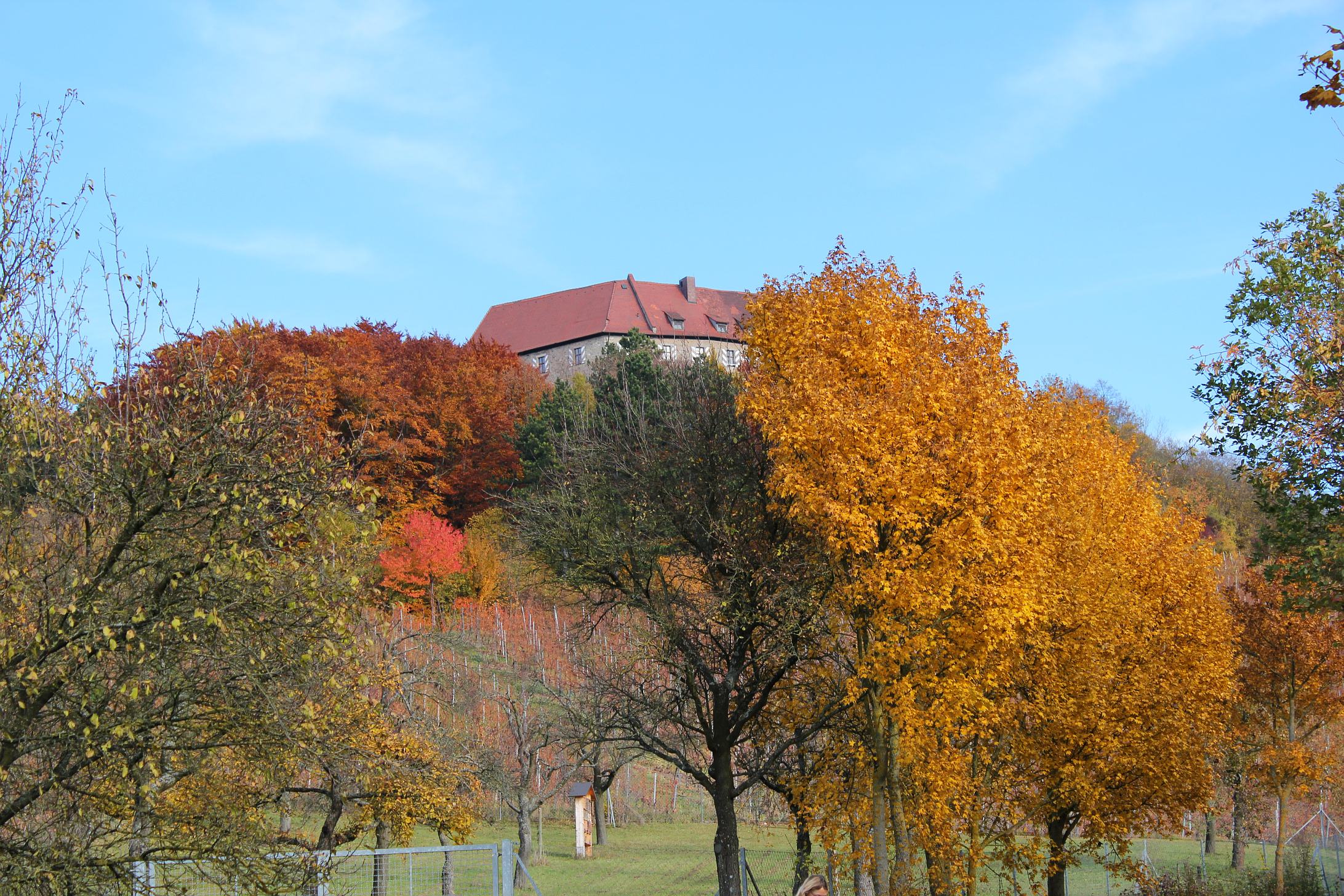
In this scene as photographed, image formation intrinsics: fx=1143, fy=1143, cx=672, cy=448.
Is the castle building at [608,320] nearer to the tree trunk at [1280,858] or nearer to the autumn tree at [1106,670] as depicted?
the tree trunk at [1280,858]

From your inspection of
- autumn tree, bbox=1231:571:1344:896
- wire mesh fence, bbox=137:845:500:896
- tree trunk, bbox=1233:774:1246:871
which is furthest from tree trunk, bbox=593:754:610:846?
autumn tree, bbox=1231:571:1344:896

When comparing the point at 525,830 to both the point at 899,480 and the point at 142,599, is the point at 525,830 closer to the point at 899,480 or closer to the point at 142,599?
the point at 899,480

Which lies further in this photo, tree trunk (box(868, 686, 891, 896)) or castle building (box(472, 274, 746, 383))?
castle building (box(472, 274, 746, 383))

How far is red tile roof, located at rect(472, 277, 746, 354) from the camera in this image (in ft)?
313

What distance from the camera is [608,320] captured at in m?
94.9

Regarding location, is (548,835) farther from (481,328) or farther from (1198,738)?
(481,328)

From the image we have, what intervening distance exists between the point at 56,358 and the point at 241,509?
218cm

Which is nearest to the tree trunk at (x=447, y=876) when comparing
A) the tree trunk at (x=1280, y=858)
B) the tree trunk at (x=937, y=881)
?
the tree trunk at (x=937, y=881)

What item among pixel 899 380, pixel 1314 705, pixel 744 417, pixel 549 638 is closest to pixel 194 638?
pixel 899 380

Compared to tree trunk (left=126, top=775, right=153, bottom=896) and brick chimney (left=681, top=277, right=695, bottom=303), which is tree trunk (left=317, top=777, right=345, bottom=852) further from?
brick chimney (left=681, top=277, right=695, bottom=303)

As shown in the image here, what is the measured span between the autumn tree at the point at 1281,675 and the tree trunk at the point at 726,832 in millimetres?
16098

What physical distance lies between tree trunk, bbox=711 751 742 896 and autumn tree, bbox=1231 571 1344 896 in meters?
16.1

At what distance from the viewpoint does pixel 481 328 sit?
10512 cm

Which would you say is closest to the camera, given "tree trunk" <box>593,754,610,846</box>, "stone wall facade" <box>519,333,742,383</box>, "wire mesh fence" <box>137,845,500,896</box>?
"wire mesh fence" <box>137,845,500,896</box>
